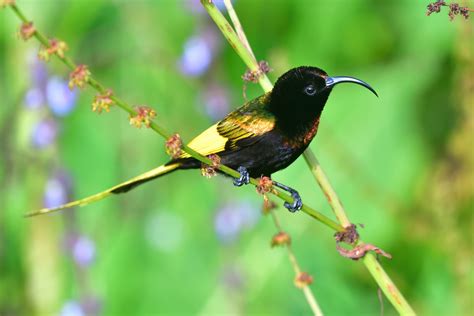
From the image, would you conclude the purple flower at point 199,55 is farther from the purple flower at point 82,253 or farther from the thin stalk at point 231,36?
the thin stalk at point 231,36

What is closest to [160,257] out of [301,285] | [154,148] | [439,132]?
[154,148]

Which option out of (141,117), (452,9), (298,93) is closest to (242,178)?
(298,93)

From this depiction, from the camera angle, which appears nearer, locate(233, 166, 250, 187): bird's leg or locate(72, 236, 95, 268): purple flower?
locate(233, 166, 250, 187): bird's leg

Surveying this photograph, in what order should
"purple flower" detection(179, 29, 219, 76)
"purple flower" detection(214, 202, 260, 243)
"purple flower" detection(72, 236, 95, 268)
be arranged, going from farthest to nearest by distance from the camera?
1. "purple flower" detection(214, 202, 260, 243)
2. "purple flower" detection(179, 29, 219, 76)
3. "purple flower" detection(72, 236, 95, 268)

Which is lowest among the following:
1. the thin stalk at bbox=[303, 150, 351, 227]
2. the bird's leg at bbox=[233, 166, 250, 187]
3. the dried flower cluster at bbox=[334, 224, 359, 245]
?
the dried flower cluster at bbox=[334, 224, 359, 245]

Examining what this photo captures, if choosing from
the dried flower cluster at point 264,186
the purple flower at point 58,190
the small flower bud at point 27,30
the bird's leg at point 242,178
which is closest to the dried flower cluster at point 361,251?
the dried flower cluster at point 264,186

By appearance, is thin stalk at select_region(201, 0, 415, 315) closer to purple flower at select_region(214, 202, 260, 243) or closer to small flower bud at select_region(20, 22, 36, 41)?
small flower bud at select_region(20, 22, 36, 41)

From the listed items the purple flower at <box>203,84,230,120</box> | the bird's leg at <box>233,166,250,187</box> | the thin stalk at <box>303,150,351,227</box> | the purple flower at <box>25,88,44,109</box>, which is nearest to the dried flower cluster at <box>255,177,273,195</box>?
the thin stalk at <box>303,150,351,227</box>

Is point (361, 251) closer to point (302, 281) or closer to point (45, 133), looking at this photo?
point (302, 281)
